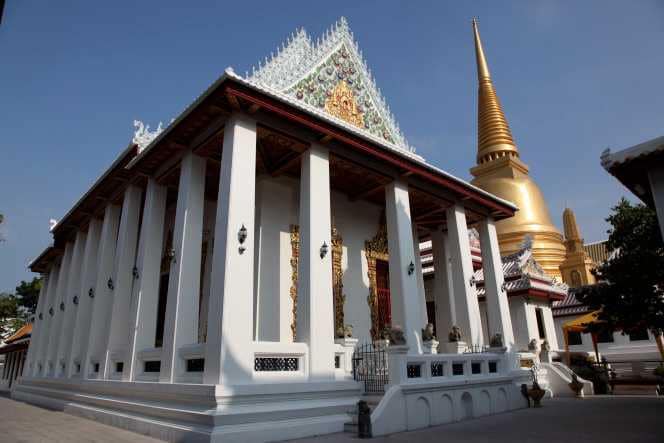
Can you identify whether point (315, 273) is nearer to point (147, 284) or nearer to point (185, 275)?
point (185, 275)

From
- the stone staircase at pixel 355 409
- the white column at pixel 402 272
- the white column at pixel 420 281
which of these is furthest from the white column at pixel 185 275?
the white column at pixel 420 281

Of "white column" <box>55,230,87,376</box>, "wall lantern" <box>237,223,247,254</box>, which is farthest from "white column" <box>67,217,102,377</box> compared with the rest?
"wall lantern" <box>237,223,247,254</box>

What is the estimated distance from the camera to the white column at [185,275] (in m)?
8.00

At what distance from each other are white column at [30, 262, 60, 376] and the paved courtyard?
6801mm

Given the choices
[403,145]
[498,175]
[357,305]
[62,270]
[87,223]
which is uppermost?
[498,175]

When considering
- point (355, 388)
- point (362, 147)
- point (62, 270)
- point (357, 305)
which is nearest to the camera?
Answer: point (355, 388)

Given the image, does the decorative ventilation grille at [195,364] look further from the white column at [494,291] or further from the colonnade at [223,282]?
the white column at [494,291]

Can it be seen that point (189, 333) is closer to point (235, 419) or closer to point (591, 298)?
point (235, 419)

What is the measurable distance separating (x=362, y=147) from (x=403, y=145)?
13.9 ft

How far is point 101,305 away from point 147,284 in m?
2.95

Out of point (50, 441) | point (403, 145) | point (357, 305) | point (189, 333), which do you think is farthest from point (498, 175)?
point (50, 441)

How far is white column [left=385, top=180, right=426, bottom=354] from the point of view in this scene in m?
9.58

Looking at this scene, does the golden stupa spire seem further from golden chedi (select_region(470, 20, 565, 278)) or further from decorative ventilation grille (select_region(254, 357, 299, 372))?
decorative ventilation grille (select_region(254, 357, 299, 372))

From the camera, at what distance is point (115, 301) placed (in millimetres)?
10711
